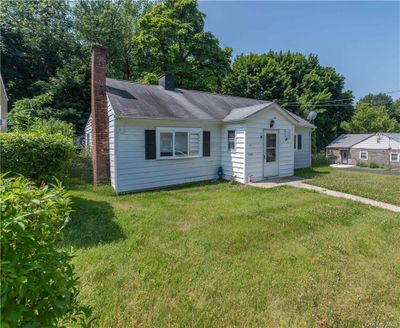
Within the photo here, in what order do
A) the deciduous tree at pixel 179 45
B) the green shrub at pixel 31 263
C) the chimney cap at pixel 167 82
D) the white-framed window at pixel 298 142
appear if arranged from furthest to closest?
the deciduous tree at pixel 179 45, the white-framed window at pixel 298 142, the chimney cap at pixel 167 82, the green shrub at pixel 31 263

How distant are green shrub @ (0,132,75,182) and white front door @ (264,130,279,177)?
26.1 ft

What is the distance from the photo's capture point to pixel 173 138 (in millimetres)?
9836

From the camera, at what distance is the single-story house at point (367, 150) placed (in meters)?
18.6

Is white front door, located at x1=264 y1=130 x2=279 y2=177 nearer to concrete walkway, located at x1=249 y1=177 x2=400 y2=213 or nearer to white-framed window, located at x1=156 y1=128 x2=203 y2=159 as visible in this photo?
concrete walkway, located at x1=249 y1=177 x2=400 y2=213

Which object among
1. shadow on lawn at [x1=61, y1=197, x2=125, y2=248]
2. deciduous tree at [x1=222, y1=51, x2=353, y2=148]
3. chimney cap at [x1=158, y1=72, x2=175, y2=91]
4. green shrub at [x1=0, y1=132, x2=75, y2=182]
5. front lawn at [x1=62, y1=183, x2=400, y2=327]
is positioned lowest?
front lawn at [x1=62, y1=183, x2=400, y2=327]

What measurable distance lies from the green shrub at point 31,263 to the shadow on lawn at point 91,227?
2634 millimetres

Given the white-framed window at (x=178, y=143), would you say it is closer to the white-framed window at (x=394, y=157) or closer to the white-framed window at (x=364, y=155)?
the white-framed window at (x=364, y=155)

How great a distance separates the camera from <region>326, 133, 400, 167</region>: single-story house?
731 inches

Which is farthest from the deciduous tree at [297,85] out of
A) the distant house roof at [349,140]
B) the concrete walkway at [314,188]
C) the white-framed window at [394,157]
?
the concrete walkway at [314,188]

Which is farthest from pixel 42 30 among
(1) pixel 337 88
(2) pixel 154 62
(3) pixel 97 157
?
(1) pixel 337 88

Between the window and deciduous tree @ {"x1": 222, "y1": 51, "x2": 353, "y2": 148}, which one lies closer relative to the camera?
the window

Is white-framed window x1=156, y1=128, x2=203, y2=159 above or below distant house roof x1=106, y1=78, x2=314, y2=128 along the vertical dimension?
below

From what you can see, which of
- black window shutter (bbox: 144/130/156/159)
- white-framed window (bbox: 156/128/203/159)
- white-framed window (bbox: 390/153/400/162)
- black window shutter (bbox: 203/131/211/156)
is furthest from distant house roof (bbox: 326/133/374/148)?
black window shutter (bbox: 144/130/156/159)

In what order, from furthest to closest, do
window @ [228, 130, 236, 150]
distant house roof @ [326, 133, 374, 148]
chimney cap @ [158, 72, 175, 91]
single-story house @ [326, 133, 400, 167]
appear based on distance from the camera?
distant house roof @ [326, 133, 374, 148]
single-story house @ [326, 133, 400, 167]
chimney cap @ [158, 72, 175, 91]
window @ [228, 130, 236, 150]
